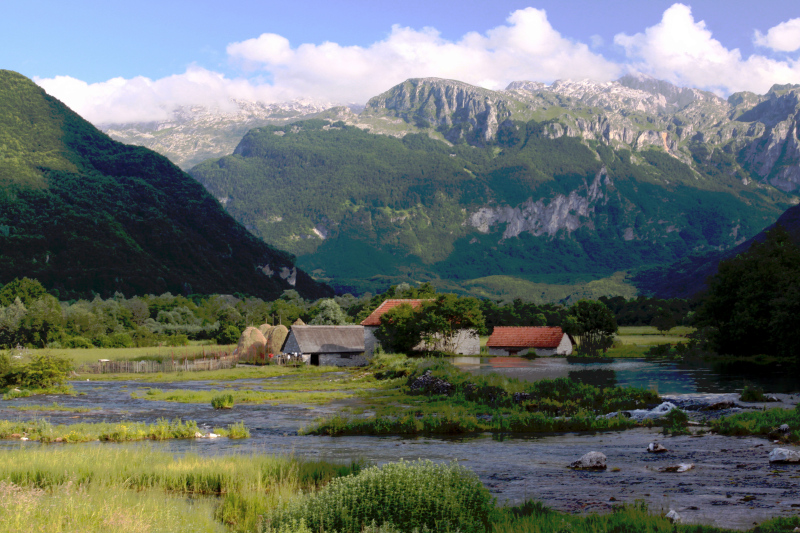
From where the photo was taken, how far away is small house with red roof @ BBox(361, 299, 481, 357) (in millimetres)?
72675

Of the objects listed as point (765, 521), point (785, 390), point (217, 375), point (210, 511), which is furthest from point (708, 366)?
point (210, 511)

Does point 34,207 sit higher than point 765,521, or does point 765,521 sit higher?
point 34,207

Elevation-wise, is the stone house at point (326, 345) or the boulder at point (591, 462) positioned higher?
the boulder at point (591, 462)

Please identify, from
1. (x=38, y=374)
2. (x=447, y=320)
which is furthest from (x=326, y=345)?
(x=38, y=374)

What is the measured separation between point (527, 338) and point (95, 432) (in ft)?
198

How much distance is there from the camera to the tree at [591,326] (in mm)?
78625

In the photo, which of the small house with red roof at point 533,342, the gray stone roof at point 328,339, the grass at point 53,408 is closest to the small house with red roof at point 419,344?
the gray stone roof at point 328,339

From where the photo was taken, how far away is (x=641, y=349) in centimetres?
7775

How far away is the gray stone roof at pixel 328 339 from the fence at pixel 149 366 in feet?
27.3

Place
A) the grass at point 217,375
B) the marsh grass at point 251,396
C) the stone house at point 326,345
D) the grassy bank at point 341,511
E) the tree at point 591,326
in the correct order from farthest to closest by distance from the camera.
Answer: the tree at point 591,326 < the stone house at point 326,345 < the grass at point 217,375 < the marsh grass at point 251,396 < the grassy bank at point 341,511

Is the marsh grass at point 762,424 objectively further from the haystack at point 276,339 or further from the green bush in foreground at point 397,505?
the haystack at point 276,339

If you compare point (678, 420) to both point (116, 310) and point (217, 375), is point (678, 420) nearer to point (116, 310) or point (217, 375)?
point (217, 375)

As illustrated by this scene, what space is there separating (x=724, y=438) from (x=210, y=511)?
1744 centimetres

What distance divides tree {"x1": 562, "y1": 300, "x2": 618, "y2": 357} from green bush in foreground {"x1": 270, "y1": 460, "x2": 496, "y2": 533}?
69966 millimetres
